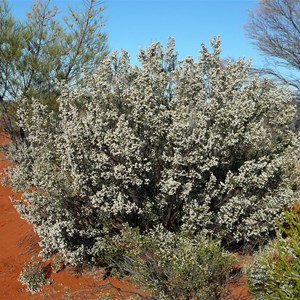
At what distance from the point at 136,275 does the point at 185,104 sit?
2534 mm

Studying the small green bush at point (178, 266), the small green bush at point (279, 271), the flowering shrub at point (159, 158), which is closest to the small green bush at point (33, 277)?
the flowering shrub at point (159, 158)

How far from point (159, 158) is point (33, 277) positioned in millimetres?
2570

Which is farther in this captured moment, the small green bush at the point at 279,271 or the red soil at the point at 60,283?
the red soil at the point at 60,283

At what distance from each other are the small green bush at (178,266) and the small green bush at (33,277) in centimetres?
148

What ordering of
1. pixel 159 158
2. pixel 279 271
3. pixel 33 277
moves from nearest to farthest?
pixel 279 271
pixel 159 158
pixel 33 277

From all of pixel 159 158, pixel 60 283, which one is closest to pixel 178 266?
pixel 159 158

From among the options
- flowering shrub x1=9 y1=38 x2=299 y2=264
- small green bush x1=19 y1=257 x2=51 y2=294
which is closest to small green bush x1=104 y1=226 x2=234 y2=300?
flowering shrub x1=9 y1=38 x2=299 y2=264

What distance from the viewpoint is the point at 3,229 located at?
8297 millimetres

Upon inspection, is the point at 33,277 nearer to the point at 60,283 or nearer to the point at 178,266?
the point at 60,283

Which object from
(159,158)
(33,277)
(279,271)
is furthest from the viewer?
(33,277)

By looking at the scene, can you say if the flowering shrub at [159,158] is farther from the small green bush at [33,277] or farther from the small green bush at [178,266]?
the small green bush at [33,277]

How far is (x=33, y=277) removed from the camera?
5891 millimetres

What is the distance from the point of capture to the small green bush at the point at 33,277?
5.82 m

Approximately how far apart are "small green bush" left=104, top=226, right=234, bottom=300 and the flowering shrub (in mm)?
482
